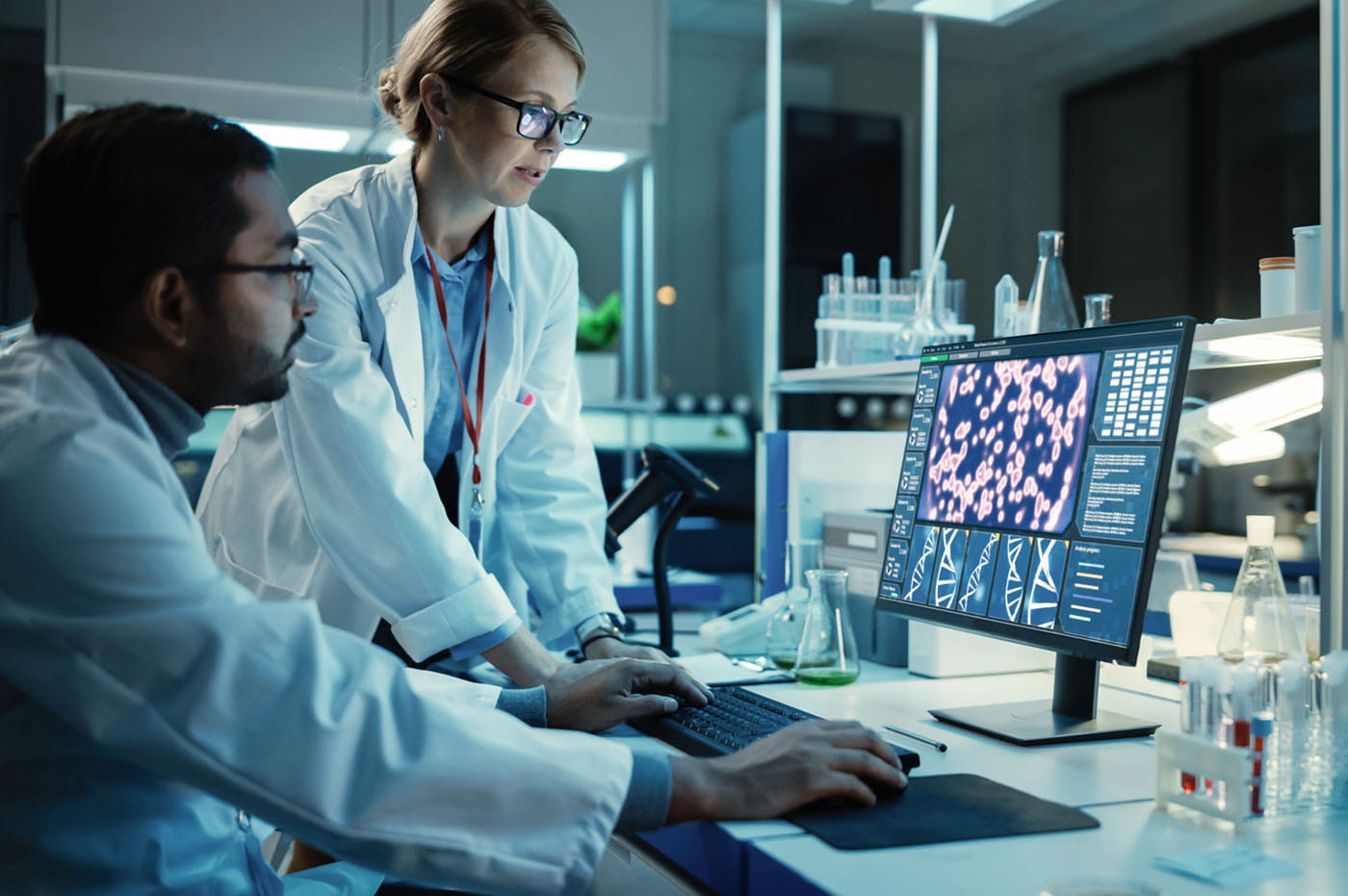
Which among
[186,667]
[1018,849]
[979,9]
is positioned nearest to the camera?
[186,667]

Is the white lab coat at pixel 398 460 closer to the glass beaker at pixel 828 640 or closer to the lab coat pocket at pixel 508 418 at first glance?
the lab coat pocket at pixel 508 418

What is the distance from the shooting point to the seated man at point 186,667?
2.41 feet

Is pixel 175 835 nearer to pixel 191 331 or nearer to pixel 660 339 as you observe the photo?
pixel 191 331

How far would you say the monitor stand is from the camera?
1.19 meters

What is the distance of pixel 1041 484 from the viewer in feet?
4.08

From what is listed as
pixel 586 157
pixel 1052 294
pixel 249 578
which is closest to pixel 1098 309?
pixel 1052 294

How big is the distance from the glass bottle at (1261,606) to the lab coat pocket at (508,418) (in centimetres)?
100

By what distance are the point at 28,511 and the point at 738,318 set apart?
→ 5026 millimetres

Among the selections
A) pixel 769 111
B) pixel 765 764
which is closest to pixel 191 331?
pixel 765 764

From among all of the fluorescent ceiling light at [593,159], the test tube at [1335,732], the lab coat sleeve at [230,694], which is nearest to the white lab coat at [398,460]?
the lab coat sleeve at [230,694]

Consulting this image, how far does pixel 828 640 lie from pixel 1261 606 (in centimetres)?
49

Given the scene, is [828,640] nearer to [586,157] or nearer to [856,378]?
[856,378]

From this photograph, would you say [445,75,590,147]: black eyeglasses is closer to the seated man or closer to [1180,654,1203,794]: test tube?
the seated man

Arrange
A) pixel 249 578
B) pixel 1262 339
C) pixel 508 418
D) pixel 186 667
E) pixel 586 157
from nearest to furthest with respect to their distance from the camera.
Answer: pixel 186 667, pixel 1262 339, pixel 249 578, pixel 508 418, pixel 586 157
